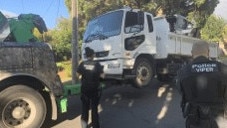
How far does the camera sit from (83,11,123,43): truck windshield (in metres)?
11.1

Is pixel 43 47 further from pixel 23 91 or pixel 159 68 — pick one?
pixel 159 68

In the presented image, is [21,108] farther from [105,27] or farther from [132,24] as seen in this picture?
[132,24]

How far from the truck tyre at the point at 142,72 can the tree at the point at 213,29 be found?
1873 centimetres

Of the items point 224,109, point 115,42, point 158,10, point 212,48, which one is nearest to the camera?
point 224,109

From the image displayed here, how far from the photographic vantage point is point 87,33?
39.4 ft

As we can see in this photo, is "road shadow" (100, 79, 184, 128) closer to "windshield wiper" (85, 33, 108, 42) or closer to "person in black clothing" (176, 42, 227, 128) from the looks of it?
"windshield wiper" (85, 33, 108, 42)

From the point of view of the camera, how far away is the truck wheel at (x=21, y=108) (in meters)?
7.69

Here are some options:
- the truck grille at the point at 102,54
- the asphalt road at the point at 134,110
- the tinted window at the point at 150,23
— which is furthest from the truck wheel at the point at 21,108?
the tinted window at the point at 150,23

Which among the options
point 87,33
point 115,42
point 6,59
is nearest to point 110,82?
point 115,42

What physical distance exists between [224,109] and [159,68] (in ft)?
26.2

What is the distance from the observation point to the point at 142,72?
11445 millimetres

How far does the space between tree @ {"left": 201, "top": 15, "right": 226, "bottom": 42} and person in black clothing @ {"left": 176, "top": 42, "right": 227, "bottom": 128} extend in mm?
25136

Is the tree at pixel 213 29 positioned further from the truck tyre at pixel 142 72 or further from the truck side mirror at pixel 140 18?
the truck side mirror at pixel 140 18

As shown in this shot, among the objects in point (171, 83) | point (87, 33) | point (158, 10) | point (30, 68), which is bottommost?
point (171, 83)
